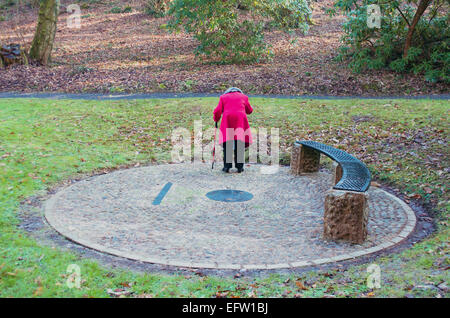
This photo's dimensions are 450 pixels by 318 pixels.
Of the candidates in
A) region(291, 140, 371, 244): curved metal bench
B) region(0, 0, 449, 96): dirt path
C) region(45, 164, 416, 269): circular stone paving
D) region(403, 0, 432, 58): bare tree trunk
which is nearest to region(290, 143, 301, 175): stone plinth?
region(45, 164, 416, 269): circular stone paving

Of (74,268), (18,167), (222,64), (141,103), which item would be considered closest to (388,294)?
(74,268)

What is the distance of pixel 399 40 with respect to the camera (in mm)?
16922

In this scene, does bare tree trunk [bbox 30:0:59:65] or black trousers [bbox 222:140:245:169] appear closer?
black trousers [bbox 222:140:245:169]

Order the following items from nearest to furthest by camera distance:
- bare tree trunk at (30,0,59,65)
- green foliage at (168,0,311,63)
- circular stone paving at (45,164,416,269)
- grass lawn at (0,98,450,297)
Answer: grass lawn at (0,98,450,297), circular stone paving at (45,164,416,269), green foliage at (168,0,311,63), bare tree trunk at (30,0,59,65)

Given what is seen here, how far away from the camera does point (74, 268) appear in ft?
15.3

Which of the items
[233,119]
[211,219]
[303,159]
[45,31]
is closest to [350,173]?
[211,219]

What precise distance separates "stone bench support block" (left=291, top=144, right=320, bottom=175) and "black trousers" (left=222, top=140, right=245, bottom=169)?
3.38 feet

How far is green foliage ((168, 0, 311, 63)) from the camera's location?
1772cm

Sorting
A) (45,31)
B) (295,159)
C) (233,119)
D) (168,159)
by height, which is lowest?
(168,159)

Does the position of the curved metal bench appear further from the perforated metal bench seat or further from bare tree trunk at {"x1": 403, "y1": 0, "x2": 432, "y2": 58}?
bare tree trunk at {"x1": 403, "y1": 0, "x2": 432, "y2": 58}

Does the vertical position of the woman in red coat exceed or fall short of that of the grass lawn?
it exceeds it

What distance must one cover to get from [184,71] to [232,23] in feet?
8.96

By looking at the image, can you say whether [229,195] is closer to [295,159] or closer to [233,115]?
[233,115]
